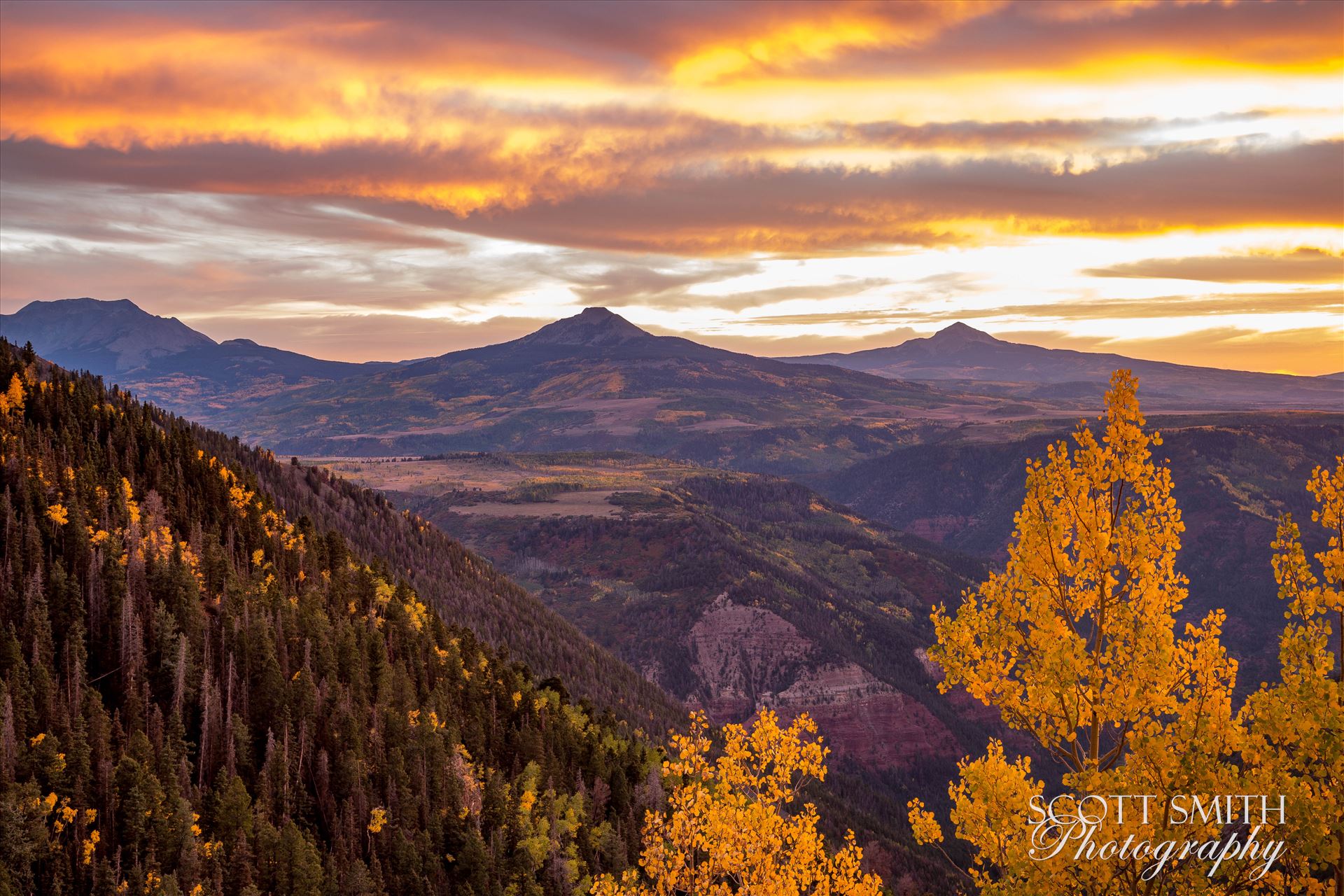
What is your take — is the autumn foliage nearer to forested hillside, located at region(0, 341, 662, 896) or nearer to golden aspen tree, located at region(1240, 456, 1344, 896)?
golden aspen tree, located at region(1240, 456, 1344, 896)

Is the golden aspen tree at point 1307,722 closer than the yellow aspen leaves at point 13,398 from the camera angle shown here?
Yes

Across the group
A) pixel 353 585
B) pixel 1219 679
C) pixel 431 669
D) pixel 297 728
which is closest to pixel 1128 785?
pixel 1219 679

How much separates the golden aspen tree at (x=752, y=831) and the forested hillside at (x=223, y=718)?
35.9 metres

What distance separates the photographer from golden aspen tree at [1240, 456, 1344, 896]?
17.9 metres

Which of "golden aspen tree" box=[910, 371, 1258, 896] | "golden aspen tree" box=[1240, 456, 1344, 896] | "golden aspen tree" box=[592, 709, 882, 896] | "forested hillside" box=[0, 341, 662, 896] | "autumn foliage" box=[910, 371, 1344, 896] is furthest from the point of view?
"forested hillside" box=[0, 341, 662, 896]

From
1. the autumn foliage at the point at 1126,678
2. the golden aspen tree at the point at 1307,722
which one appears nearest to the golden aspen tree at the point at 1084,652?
the autumn foliage at the point at 1126,678

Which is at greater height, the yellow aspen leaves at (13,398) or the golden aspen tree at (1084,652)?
the yellow aspen leaves at (13,398)

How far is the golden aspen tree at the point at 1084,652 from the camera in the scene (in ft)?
70.4

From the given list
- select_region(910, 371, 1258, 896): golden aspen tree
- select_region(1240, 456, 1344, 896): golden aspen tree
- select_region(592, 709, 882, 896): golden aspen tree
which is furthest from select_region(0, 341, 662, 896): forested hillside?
select_region(1240, 456, 1344, 896): golden aspen tree

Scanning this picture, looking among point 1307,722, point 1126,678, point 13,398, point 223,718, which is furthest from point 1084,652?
point 13,398

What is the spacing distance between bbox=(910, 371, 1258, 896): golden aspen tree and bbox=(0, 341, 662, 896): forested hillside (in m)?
48.1

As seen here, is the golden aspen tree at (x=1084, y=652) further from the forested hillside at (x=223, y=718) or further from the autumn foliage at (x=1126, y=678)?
the forested hillside at (x=223, y=718)

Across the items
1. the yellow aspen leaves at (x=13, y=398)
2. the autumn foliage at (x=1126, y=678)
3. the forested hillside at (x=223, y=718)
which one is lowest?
the forested hillside at (x=223, y=718)

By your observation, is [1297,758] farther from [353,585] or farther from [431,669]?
[353,585]
